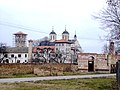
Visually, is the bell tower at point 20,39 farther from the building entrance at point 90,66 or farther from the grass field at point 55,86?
the grass field at point 55,86

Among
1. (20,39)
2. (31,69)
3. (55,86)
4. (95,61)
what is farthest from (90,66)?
(20,39)

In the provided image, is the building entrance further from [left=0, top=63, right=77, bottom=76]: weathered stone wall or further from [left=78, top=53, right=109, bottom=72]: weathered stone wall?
[left=0, top=63, right=77, bottom=76]: weathered stone wall

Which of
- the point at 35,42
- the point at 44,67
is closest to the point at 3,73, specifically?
the point at 44,67

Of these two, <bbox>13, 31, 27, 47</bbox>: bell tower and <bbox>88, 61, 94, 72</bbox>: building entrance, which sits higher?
<bbox>13, 31, 27, 47</bbox>: bell tower

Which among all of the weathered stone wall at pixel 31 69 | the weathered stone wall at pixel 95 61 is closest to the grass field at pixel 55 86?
the weathered stone wall at pixel 31 69

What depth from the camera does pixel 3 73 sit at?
52.8 meters

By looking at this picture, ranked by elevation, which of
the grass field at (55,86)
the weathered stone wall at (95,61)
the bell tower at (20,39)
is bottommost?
the grass field at (55,86)

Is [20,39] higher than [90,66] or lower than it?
higher

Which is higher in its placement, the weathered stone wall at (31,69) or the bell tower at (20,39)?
the bell tower at (20,39)

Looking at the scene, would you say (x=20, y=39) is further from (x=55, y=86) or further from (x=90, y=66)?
(x=55, y=86)

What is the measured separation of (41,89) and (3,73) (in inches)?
1162

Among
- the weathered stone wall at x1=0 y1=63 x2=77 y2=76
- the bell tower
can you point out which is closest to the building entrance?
the weathered stone wall at x1=0 y1=63 x2=77 y2=76

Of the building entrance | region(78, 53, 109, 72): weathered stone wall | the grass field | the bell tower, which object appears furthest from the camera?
the bell tower

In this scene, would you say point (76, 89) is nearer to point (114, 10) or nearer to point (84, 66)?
point (114, 10)
